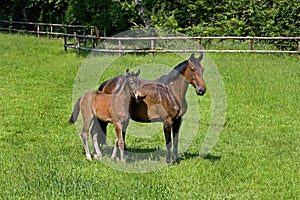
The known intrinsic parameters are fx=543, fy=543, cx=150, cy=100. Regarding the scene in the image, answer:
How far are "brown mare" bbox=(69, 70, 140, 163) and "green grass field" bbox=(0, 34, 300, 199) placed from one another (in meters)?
0.45

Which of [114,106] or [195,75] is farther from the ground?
[195,75]

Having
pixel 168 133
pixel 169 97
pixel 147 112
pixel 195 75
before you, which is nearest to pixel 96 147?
pixel 147 112

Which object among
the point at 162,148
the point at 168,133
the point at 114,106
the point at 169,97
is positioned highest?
the point at 169,97

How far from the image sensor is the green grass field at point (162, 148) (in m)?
7.54

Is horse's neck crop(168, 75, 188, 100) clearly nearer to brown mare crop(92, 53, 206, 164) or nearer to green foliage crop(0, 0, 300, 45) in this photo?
brown mare crop(92, 53, 206, 164)

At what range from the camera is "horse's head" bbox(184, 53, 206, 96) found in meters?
9.01

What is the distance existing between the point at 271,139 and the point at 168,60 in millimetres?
12417

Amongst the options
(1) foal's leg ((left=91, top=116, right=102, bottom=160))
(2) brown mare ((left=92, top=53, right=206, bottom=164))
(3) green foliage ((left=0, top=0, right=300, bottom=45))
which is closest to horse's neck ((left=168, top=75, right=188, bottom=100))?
(2) brown mare ((left=92, top=53, right=206, bottom=164))

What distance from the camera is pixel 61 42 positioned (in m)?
36.2

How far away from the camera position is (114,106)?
8875mm

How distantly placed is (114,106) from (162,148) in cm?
218

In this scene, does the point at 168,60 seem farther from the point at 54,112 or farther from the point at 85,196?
the point at 85,196

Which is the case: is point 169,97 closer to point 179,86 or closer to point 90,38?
point 179,86

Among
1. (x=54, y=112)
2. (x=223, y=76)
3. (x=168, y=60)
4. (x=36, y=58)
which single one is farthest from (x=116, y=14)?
(x=54, y=112)
